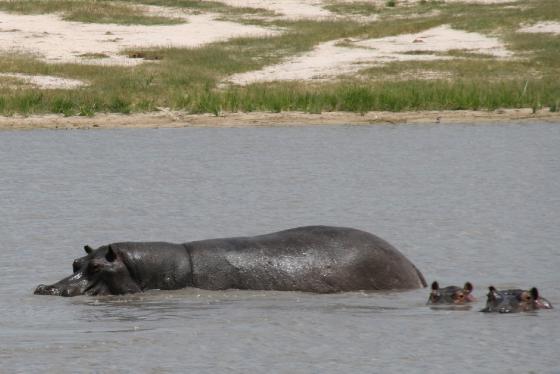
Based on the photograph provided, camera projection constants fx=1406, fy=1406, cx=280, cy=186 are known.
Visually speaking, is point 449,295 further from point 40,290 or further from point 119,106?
point 119,106

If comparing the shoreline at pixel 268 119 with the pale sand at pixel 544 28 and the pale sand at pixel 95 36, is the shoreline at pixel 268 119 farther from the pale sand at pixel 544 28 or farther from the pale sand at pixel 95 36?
the pale sand at pixel 544 28

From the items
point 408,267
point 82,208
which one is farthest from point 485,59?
point 408,267

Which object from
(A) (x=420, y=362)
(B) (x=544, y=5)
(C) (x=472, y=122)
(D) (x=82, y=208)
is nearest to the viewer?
(A) (x=420, y=362)

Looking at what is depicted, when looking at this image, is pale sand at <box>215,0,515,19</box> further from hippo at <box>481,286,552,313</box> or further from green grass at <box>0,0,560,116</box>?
hippo at <box>481,286,552,313</box>

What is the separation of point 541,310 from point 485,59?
25526 mm

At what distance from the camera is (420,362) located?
8805 millimetres

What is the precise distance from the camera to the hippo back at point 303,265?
35.4 feet

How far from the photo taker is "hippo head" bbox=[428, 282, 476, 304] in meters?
10.3

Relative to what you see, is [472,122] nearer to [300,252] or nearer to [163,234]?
[163,234]

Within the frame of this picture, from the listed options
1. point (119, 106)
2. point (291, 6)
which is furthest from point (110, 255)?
point (291, 6)

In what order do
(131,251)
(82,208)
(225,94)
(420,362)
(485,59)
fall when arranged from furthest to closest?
1. (485,59)
2. (225,94)
3. (82,208)
4. (131,251)
5. (420,362)

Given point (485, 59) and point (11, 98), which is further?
point (485, 59)

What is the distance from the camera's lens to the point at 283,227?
15.1 m

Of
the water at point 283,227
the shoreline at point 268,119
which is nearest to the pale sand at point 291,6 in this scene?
the shoreline at point 268,119
